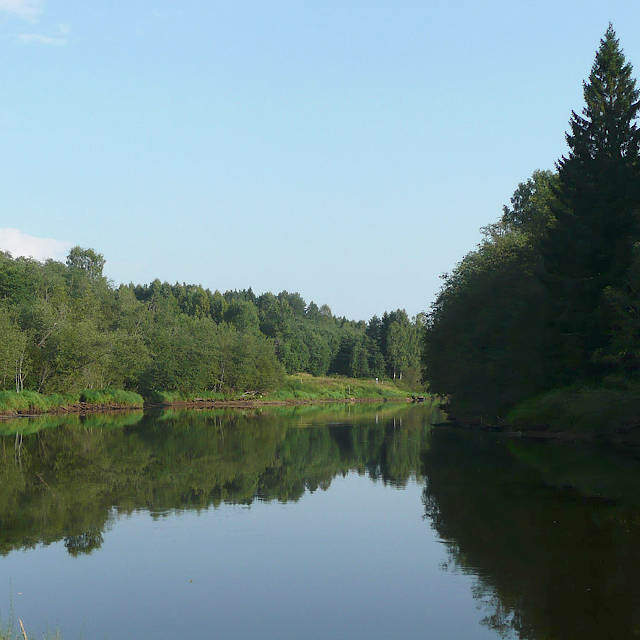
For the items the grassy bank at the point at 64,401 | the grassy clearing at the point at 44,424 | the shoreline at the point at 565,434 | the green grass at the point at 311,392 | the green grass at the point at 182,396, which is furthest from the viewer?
the green grass at the point at 311,392

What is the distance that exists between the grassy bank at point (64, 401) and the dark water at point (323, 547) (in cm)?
3846

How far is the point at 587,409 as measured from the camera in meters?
34.9

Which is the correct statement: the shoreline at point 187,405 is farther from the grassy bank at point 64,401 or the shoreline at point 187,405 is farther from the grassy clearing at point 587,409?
the grassy clearing at point 587,409

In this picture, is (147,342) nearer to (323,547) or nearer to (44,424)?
(44,424)

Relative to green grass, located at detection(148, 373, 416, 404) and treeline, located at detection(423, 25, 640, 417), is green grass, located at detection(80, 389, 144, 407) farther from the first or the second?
treeline, located at detection(423, 25, 640, 417)

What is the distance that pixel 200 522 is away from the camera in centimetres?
1948

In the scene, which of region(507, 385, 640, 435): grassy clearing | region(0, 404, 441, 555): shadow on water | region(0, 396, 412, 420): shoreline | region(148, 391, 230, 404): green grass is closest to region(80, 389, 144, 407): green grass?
region(0, 396, 412, 420): shoreline

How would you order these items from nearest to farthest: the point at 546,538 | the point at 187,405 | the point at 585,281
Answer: the point at 546,538 < the point at 585,281 < the point at 187,405

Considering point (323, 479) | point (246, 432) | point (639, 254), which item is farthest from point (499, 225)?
point (323, 479)

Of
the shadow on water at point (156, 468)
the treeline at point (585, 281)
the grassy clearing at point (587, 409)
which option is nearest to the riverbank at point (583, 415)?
the grassy clearing at point (587, 409)

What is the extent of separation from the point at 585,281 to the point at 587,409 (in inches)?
321

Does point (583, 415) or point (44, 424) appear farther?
point (44, 424)

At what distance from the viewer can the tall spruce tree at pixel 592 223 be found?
39.7 m


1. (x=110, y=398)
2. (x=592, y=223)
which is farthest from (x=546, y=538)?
(x=110, y=398)
